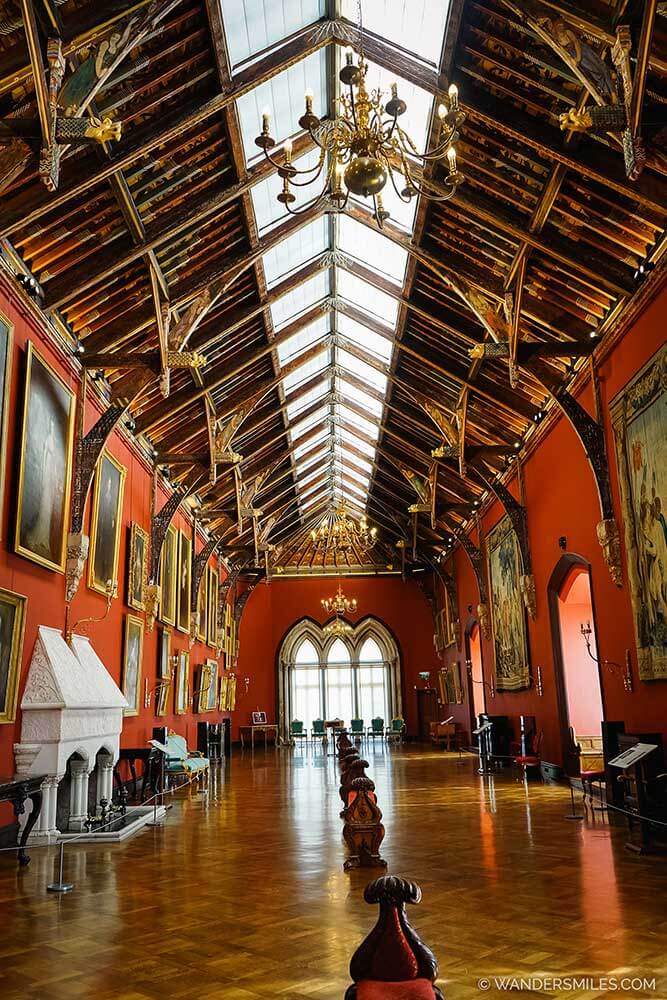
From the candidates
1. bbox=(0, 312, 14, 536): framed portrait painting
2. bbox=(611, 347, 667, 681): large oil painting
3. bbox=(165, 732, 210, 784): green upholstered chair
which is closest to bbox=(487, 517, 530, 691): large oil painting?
bbox=(611, 347, 667, 681): large oil painting

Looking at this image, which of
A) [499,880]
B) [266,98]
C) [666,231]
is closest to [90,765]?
[499,880]

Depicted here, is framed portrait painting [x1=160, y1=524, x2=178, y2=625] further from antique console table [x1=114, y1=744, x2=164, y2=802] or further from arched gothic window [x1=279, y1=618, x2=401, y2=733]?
arched gothic window [x1=279, y1=618, x2=401, y2=733]

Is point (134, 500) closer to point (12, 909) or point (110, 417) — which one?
point (110, 417)

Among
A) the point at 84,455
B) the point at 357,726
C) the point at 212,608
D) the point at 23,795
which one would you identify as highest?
the point at 84,455

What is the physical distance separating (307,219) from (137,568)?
6.36 meters

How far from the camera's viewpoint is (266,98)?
9.05m

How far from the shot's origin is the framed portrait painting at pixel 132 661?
1227cm

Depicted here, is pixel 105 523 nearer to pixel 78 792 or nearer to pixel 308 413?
pixel 78 792

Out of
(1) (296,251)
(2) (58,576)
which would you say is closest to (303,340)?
(1) (296,251)

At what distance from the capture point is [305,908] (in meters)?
5.29

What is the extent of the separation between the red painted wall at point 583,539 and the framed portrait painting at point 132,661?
707 centimetres

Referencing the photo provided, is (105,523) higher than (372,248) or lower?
lower

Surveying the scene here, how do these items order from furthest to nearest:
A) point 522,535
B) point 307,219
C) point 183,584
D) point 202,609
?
point 202,609 < point 183,584 < point 522,535 < point 307,219

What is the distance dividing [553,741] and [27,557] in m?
9.45
